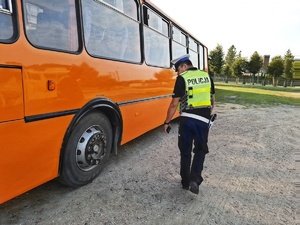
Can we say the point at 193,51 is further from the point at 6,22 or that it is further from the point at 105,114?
the point at 6,22

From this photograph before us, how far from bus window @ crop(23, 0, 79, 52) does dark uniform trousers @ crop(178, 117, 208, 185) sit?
1.69 metres

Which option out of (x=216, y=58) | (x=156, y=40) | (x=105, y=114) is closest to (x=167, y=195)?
(x=105, y=114)

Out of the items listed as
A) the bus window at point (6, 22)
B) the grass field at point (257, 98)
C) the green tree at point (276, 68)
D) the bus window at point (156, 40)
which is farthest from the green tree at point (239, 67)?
the bus window at point (6, 22)

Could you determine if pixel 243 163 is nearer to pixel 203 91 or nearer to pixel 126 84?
pixel 203 91

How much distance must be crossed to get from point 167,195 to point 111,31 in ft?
8.19

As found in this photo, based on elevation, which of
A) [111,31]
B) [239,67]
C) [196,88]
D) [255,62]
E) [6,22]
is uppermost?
[255,62]

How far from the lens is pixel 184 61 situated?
340 centimetres

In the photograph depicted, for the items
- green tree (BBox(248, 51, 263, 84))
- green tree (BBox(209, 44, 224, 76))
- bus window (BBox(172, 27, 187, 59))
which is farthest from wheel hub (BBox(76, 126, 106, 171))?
green tree (BBox(248, 51, 263, 84))

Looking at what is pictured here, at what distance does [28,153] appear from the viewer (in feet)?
8.11

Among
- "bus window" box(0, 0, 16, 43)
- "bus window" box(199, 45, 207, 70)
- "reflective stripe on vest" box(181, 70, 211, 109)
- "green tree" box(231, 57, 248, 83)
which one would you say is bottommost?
"reflective stripe on vest" box(181, 70, 211, 109)

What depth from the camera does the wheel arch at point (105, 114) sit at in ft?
9.66

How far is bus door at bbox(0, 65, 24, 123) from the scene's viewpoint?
83.4 inches

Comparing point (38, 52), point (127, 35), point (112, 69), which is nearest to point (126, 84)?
point (112, 69)

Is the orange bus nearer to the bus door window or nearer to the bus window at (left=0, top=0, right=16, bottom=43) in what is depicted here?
the bus window at (left=0, top=0, right=16, bottom=43)
